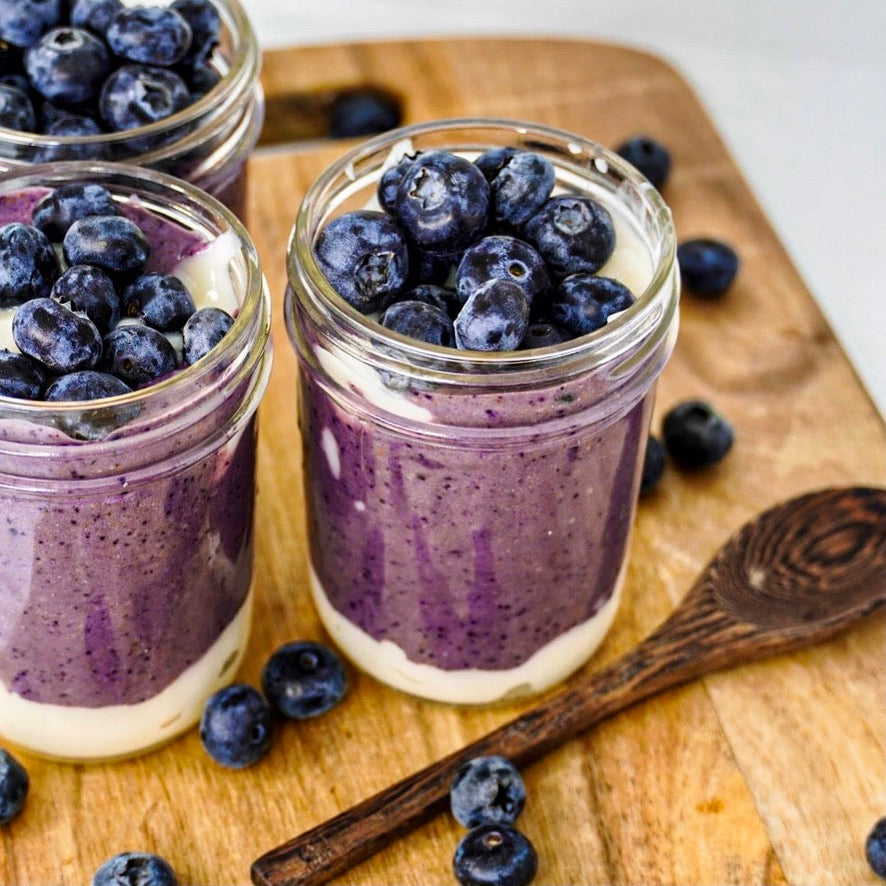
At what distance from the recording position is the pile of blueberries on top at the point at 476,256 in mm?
1111

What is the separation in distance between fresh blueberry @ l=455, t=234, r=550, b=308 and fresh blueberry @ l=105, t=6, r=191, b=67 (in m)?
0.39

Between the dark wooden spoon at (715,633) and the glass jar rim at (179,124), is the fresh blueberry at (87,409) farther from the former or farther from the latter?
the dark wooden spoon at (715,633)

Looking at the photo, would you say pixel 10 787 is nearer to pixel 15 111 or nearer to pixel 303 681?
pixel 303 681

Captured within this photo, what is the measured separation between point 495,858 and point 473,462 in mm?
364

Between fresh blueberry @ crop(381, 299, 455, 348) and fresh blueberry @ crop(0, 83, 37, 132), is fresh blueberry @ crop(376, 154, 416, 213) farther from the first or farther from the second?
fresh blueberry @ crop(0, 83, 37, 132)

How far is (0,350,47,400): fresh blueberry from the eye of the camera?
1052 millimetres

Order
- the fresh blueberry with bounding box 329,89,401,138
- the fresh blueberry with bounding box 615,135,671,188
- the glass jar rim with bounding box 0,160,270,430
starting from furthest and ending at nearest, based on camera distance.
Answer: the fresh blueberry with bounding box 329,89,401,138 → the fresh blueberry with bounding box 615,135,671,188 → the glass jar rim with bounding box 0,160,270,430

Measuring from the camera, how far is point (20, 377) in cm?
105

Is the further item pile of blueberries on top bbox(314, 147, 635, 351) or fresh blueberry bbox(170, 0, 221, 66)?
fresh blueberry bbox(170, 0, 221, 66)

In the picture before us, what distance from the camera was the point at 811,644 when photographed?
147cm

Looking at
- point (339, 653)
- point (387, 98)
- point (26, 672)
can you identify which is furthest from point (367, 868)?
point (387, 98)

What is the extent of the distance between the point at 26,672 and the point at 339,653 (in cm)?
34

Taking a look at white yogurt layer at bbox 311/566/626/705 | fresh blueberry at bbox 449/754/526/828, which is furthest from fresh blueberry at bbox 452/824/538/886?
white yogurt layer at bbox 311/566/626/705

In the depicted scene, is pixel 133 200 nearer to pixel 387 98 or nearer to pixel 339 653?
pixel 339 653
